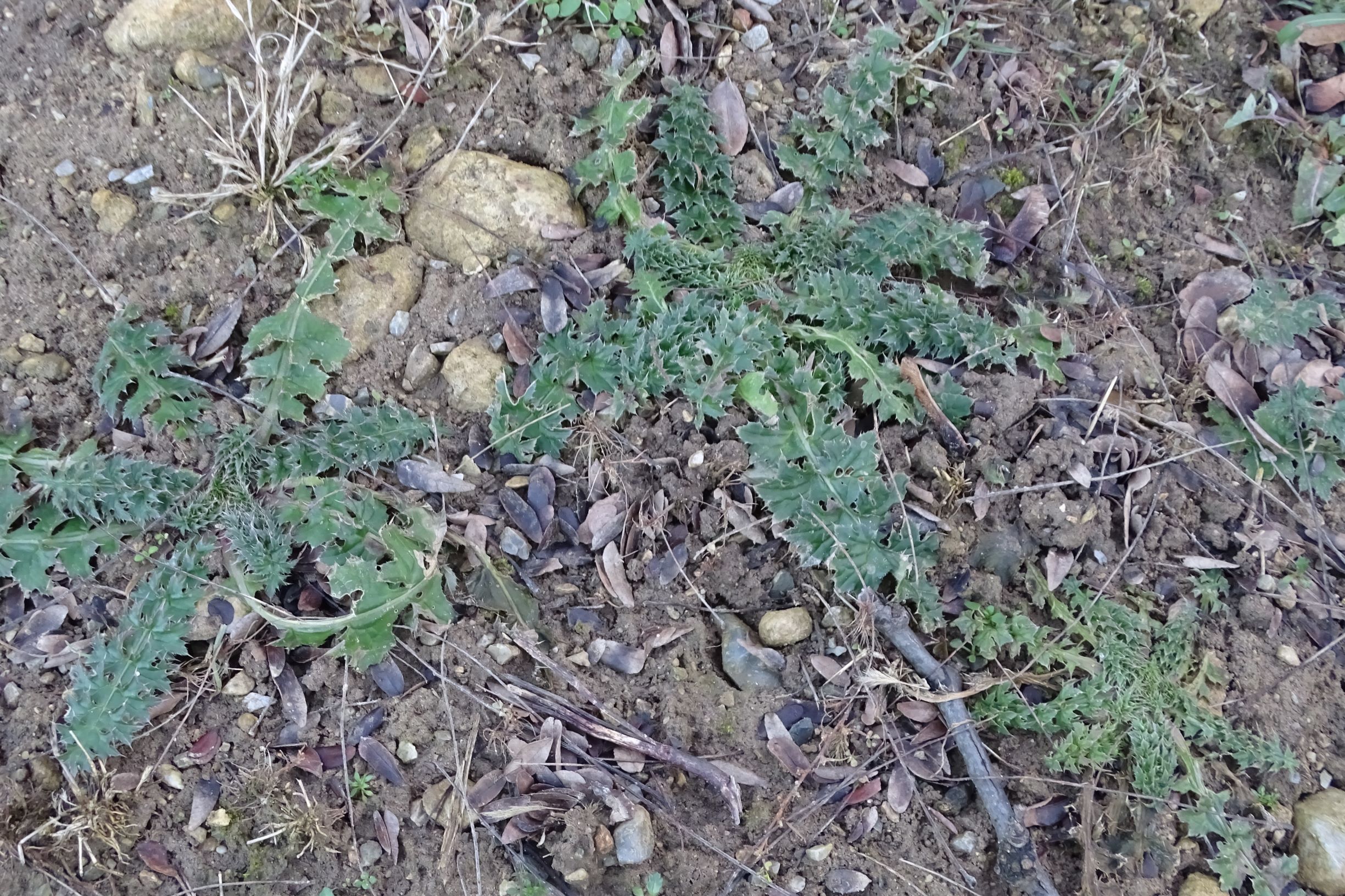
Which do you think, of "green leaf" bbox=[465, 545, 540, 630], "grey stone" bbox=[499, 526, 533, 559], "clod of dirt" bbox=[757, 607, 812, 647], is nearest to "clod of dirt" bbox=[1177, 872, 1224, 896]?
"clod of dirt" bbox=[757, 607, 812, 647]

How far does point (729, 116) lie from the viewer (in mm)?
3102

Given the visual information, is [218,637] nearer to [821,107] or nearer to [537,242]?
[537,242]

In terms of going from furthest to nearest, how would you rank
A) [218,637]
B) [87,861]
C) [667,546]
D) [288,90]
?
1. [288,90]
2. [667,546]
3. [218,637]
4. [87,861]

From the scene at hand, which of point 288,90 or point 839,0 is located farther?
point 839,0

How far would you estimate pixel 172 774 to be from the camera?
2395 millimetres

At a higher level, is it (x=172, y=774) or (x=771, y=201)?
(x=771, y=201)

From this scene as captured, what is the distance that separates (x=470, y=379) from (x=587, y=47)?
1239mm

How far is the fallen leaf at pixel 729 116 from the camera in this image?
309cm

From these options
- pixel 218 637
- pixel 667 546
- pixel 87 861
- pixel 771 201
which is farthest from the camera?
pixel 771 201

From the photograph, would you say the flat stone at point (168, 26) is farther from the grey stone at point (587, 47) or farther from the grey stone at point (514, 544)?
the grey stone at point (514, 544)

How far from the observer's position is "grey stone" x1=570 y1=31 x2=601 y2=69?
3.06 metres

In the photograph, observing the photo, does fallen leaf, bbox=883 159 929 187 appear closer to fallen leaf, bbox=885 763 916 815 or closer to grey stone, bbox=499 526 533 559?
grey stone, bbox=499 526 533 559

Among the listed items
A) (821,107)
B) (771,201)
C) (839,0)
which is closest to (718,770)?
(771,201)

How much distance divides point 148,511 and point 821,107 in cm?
250
